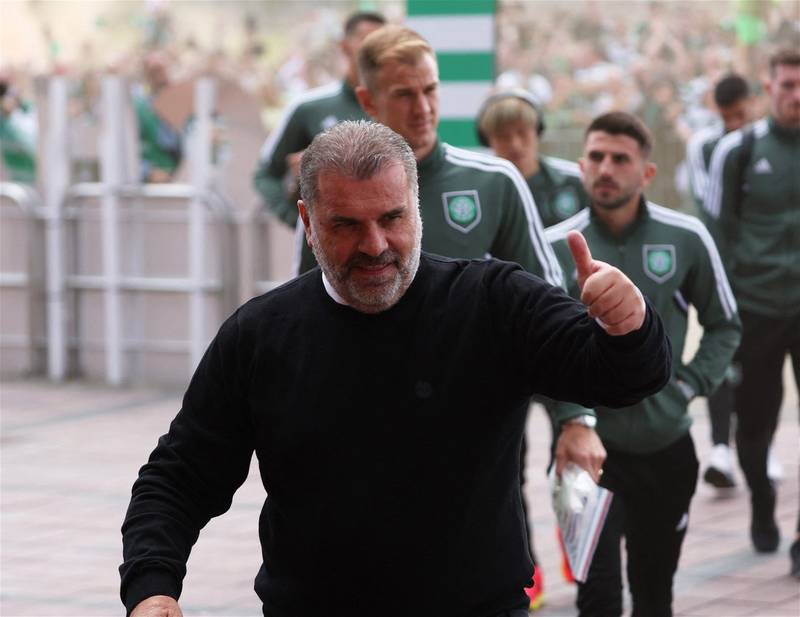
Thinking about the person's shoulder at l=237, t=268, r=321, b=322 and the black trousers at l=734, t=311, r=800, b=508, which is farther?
the black trousers at l=734, t=311, r=800, b=508

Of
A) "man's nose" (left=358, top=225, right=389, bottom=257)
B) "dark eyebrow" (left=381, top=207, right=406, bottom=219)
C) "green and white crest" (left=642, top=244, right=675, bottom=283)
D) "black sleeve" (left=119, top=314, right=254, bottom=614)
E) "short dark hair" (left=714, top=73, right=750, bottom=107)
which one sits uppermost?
"short dark hair" (left=714, top=73, right=750, bottom=107)

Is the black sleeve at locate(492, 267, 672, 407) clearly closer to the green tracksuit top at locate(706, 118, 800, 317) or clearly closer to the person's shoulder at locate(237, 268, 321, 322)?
the person's shoulder at locate(237, 268, 321, 322)

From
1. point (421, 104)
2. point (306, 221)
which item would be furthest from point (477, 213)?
point (306, 221)

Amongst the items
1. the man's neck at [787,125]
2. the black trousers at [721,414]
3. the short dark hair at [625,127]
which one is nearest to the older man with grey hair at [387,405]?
the short dark hair at [625,127]

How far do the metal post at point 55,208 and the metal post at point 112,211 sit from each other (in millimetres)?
356

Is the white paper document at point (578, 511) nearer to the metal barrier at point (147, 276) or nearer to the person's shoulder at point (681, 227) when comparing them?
the person's shoulder at point (681, 227)

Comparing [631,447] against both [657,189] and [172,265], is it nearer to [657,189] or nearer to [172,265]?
[172,265]

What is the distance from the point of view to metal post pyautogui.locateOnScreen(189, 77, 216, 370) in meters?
12.6

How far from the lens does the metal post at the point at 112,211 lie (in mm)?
12891

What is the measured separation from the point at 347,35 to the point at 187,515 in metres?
5.21

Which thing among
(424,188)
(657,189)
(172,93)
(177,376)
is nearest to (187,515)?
(424,188)

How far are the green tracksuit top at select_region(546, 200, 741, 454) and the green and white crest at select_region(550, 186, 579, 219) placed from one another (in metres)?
1.65

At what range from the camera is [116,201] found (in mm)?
13000

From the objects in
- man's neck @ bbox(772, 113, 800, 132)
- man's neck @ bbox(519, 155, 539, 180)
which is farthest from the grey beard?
man's neck @ bbox(772, 113, 800, 132)
